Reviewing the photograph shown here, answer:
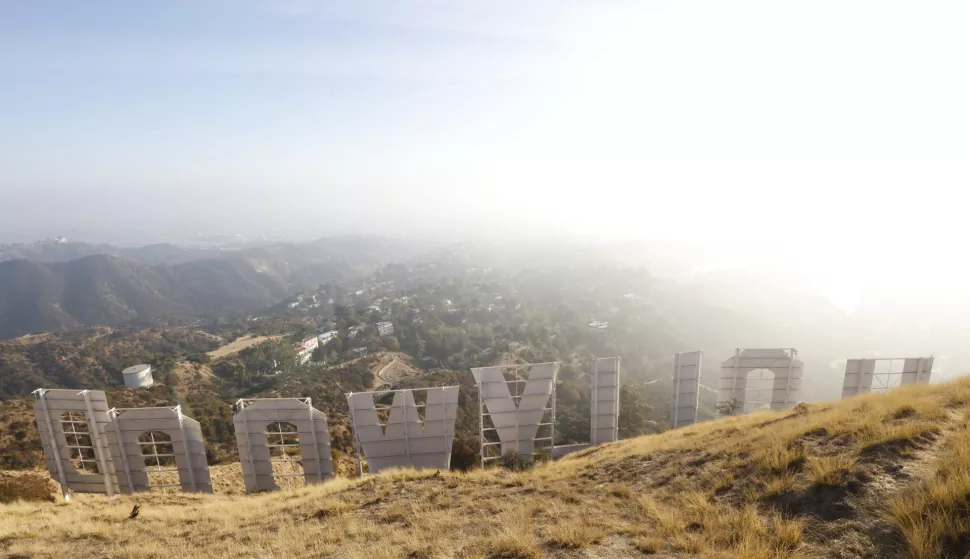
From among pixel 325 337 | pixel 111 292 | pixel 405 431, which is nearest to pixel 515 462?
pixel 405 431

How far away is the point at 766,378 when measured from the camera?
15578 mm

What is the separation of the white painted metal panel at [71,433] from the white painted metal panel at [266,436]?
436 cm

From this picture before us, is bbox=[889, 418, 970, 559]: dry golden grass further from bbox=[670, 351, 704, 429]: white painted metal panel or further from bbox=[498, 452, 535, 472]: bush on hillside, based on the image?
bbox=[670, 351, 704, 429]: white painted metal panel

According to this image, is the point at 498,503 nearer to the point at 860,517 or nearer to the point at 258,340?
the point at 860,517

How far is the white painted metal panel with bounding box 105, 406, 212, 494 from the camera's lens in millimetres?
12500

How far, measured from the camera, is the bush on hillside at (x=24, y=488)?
472 inches

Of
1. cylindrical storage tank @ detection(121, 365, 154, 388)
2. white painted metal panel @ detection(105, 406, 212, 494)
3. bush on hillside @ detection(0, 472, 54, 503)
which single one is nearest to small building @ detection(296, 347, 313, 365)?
cylindrical storage tank @ detection(121, 365, 154, 388)

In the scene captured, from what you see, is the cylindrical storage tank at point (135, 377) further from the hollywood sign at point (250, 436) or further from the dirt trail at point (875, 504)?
the dirt trail at point (875, 504)

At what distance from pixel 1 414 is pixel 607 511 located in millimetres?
27760

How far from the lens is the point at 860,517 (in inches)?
197

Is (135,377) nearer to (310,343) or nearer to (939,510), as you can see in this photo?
(310,343)

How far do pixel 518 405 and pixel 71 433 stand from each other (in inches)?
559

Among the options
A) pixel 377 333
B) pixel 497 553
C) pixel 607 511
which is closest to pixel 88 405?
pixel 497 553

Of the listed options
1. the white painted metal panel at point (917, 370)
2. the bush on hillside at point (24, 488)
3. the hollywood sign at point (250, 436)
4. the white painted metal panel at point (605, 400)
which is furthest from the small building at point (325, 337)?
the white painted metal panel at point (917, 370)
